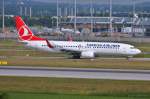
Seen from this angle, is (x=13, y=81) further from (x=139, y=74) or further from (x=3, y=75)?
(x=139, y=74)

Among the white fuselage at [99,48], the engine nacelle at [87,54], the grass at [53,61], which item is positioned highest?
the white fuselage at [99,48]

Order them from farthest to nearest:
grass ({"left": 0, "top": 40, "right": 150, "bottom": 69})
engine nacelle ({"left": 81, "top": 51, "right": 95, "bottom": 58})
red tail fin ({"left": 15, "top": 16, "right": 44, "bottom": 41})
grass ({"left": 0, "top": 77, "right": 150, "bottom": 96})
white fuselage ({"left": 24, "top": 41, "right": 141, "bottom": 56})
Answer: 1. red tail fin ({"left": 15, "top": 16, "right": 44, "bottom": 41})
2. white fuselage ({"left": 24, "top": 41, "right": 141, "bottom": 56})
3. engine nacelle ({"left": 81, "top": 51, "right": 95, "bottom": 58})
4. grass ({"left": 0, "top": 40, "right": 150, "bottom": 69})
5. grass ({"left": 0, "top": 77, "right": 150, "bottom": 96})

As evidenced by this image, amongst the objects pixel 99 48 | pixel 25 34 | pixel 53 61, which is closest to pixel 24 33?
pixel 25 34

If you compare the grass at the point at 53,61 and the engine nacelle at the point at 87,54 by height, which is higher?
the engine nacelle at the point at 87,54

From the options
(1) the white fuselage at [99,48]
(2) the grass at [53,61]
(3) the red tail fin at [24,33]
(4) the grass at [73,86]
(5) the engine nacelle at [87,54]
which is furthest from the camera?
(3) the red tail fin at [24,33]

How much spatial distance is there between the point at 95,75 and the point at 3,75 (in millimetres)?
8553

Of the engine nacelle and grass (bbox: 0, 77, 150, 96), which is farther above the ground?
the engine nacelle

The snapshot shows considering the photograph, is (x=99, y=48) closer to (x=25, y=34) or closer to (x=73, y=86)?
(x=25, y=34)

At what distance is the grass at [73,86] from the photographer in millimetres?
47781

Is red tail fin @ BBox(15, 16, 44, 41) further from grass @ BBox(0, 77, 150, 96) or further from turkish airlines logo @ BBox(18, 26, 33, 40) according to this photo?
grass @ BBox(0, 77, 150, 96)

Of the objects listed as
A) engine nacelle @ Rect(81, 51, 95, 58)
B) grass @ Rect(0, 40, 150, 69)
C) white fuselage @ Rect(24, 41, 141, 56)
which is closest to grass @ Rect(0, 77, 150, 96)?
grass @ Rect(0, 40, 150, 69)

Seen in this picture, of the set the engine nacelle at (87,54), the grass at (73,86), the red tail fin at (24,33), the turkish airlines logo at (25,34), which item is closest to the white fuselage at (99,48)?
the engine nacelle at (87,54)

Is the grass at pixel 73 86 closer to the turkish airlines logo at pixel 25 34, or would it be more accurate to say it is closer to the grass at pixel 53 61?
the grass at pixel 53 61

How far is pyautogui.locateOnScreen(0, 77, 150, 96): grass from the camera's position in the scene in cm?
4778
